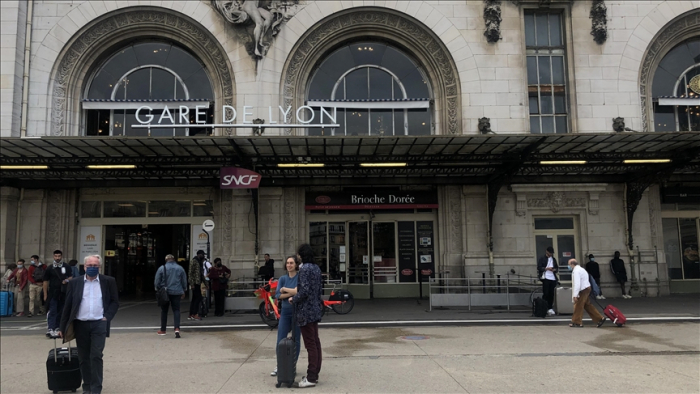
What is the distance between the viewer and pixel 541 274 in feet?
49.5

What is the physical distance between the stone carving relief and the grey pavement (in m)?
3.57

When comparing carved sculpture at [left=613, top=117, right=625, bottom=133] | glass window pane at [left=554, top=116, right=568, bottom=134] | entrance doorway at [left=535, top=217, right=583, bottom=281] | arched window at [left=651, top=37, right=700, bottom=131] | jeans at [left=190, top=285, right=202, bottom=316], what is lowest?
jeans at [left=190, top=285, right=202, bottom=316]

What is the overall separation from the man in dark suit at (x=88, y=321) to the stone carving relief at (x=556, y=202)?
15.7 meters

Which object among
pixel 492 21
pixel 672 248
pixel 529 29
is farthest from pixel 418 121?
pixel 672 248

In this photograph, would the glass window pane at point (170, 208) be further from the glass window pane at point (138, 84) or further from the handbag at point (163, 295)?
the handbag at point (163, 295)

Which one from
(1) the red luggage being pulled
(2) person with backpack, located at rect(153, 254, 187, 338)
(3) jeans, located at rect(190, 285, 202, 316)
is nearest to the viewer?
(2) person with backpack, located at rect(153, 254, 187, 338)

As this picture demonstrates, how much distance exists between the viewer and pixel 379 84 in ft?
65.0

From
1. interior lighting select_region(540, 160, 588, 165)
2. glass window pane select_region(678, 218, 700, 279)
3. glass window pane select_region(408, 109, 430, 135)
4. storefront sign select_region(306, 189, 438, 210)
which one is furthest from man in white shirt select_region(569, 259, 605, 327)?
glass window pane select_region(678, 218, 700, 279)

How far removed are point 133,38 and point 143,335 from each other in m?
12.4

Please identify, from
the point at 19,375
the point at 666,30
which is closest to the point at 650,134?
the point at 666,30

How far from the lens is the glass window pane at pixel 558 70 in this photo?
770 inches

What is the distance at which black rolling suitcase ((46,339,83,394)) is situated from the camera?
690 cm

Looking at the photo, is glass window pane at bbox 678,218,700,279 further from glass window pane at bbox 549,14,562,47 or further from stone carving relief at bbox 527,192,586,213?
glass window pane at bbox 549,14,562,47

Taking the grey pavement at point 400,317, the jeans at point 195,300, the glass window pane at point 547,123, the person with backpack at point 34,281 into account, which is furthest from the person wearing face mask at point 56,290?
the glass window pane at point 547,123
